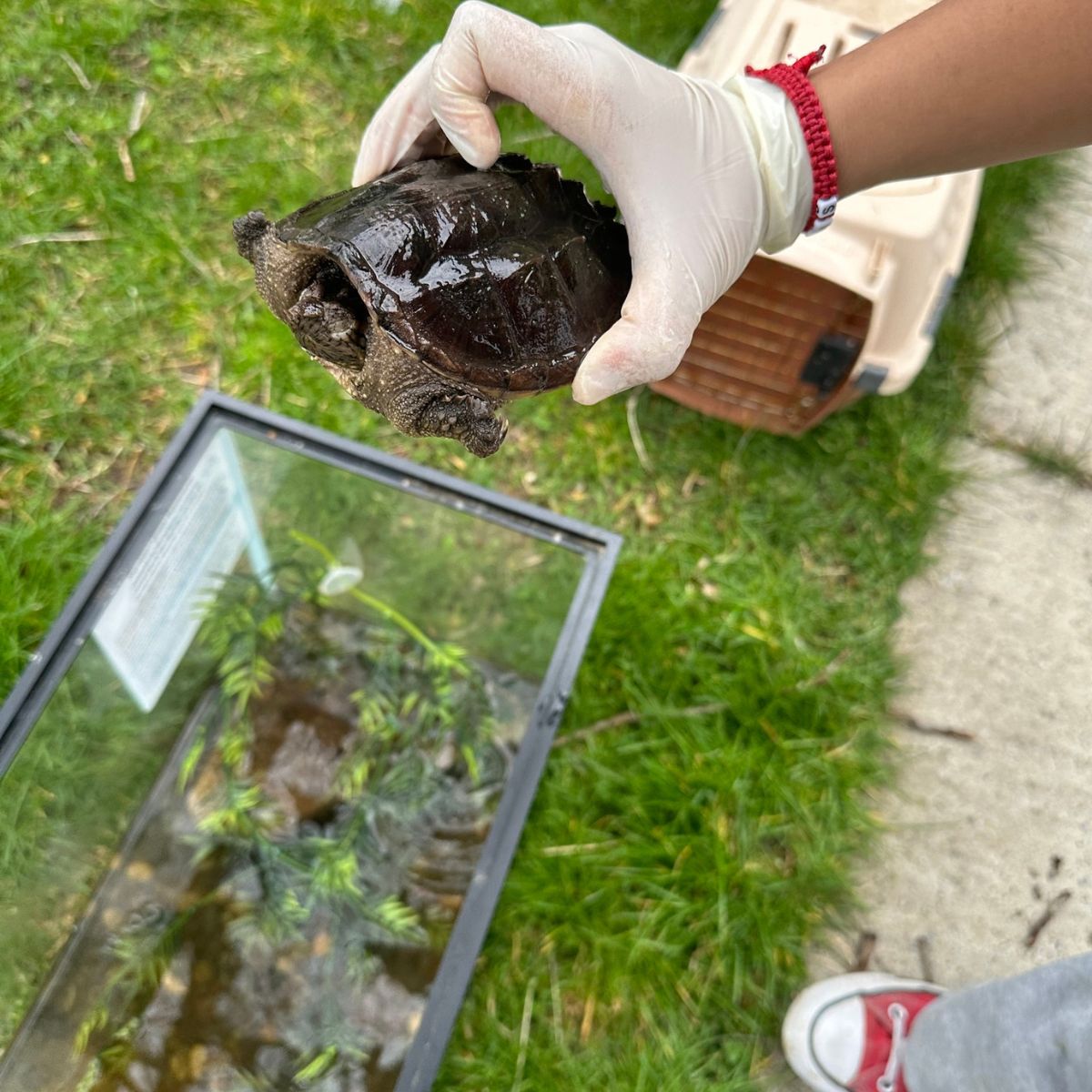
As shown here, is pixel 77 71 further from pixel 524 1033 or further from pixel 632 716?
pixel 524 1033

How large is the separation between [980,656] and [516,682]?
1175 mm

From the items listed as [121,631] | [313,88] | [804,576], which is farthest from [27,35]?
[804,576]

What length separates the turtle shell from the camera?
1.12 metres

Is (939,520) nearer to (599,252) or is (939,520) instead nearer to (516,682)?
(516,682)

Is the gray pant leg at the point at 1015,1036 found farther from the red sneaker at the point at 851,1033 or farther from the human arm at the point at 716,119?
the human arm at the point at 716,119

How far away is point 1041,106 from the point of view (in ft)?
3.79

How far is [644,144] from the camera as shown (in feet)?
4.39

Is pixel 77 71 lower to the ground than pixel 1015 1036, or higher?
higher

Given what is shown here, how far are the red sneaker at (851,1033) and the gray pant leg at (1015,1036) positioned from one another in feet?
0.51

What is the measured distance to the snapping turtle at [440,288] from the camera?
1.13m

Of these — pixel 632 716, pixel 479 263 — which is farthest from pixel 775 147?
pixel 632 716

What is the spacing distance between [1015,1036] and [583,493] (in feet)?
4.62

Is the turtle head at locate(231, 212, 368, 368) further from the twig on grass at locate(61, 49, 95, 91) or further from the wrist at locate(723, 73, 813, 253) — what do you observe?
the twig on grass at locate(61, 49, 95, 91)

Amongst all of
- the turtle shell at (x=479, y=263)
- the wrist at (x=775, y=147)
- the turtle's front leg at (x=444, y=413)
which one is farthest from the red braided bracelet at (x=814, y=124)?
the turtle's front leg at (x=444, y=413)
